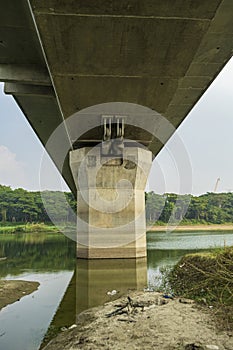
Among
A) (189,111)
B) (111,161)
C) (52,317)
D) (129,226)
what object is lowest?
(52,317)

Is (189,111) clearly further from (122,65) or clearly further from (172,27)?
(172,27)

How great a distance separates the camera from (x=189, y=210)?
75.5 metres

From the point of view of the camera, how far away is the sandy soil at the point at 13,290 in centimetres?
915

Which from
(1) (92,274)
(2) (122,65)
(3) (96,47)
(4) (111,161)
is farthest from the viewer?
(4) (111,161)

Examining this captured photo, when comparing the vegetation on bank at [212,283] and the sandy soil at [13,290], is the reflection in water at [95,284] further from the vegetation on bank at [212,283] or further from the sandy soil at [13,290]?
the vegetation on bank at [212,283]

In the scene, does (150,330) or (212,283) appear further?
(212,283)

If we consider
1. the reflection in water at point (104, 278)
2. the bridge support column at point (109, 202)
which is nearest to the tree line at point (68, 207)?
the bridge support column at point (109, 202)

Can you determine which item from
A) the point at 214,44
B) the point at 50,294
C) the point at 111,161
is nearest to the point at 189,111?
the point at 111,161

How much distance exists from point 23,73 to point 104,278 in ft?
23.1

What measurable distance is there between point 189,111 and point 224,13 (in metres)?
6.95

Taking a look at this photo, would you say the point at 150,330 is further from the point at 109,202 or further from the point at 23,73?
the point at 109,202

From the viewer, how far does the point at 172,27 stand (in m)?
6.53

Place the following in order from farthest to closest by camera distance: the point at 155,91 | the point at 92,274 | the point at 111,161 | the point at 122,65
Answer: the point at 111,161, the point at 92,274, the point at 155,91, the point at 122,65

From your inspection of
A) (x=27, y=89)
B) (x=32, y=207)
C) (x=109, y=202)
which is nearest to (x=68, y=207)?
(x=32, y=207)
